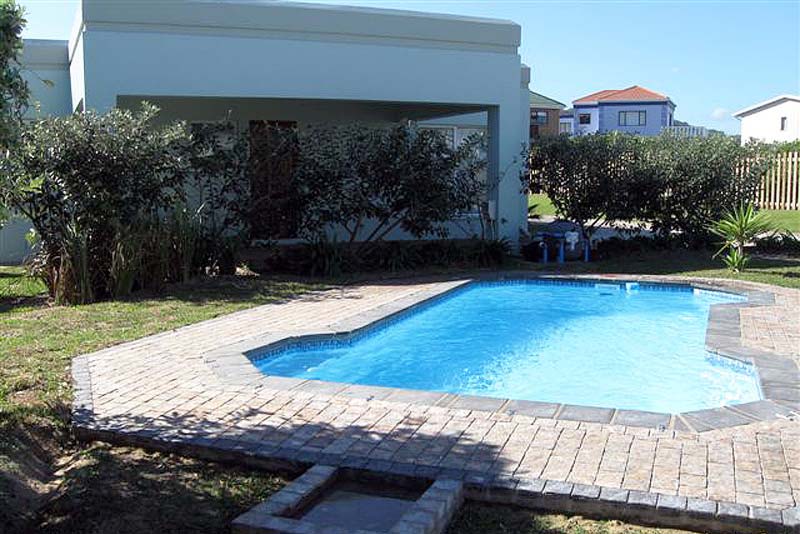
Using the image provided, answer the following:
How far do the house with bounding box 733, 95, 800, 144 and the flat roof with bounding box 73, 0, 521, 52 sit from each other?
4324 cm

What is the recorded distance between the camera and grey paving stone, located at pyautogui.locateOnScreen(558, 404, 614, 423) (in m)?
5.88

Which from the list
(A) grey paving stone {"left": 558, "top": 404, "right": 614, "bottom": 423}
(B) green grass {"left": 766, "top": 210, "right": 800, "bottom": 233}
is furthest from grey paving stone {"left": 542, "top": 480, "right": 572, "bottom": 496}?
(B) green grass {"left": 766, "top": 210, "right": 800, "bottom": 233}

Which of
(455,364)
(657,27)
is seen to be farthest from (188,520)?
(657,27)

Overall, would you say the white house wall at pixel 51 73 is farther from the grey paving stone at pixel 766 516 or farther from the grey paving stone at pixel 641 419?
the grey paving stone at pixel 766 516

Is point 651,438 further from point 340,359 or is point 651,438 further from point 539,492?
point 340,359

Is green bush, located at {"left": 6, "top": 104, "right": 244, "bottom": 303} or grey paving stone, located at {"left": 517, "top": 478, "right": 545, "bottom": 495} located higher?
green bush, located at {"left": 6, "top": 104, "right": 244, "bottom": 303}

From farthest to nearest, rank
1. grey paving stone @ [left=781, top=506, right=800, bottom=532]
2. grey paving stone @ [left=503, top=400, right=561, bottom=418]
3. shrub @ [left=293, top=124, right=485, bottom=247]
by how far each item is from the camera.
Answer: shrub @ [left=293, top=124, right=485, bottom=247] < grey paving stone @ [left=503, top=400, right=561, bottom=418] < grey paving stone @ [left=781, top=506, right=800, bottom=532]

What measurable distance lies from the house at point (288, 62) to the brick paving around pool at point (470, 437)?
732 cm

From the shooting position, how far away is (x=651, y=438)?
545cm

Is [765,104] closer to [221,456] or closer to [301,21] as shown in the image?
[301,21]

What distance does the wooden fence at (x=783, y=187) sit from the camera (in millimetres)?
23406

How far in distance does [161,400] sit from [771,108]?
58.8 metres

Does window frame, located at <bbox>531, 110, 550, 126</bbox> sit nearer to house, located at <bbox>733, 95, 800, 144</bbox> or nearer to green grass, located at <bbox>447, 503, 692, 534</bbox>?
house, located at <bbox>733, 95, 800, 144</bbox>

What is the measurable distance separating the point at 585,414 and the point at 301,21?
1082 centimetres
